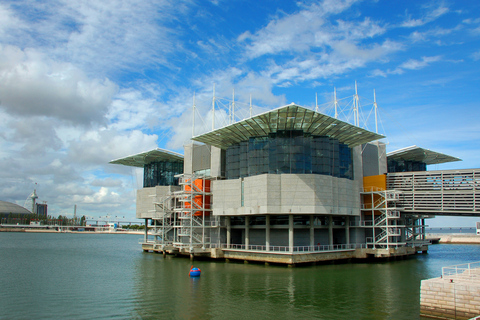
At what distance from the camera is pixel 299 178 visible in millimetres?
63125

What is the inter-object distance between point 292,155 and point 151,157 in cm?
4683

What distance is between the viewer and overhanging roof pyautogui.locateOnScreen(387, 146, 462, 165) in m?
92.2

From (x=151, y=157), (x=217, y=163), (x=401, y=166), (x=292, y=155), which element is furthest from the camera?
(x=401, y=166)

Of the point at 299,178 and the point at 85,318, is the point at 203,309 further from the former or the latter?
the point at 299,178

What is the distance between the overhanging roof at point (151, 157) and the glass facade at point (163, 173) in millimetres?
1350

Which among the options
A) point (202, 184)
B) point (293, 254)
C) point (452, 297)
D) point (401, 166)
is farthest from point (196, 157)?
point (452, 297)

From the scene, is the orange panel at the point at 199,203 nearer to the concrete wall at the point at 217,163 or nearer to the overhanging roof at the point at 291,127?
the concrete wall at the point at 217,163

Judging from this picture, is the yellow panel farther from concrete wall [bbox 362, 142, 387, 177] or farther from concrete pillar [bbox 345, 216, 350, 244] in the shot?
concrete pillar [bbox 345, 216, 350, 244]

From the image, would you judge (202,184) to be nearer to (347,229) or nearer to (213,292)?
(347,229)

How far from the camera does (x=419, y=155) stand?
97188 millimetres

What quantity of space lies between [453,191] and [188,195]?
48.6 meters

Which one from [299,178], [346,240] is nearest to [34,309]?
[299,178]

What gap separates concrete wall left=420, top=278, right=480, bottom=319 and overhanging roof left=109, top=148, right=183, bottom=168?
7509cm

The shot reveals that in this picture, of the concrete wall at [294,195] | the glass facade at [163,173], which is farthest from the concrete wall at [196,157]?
the concrete wall at [294,195]
